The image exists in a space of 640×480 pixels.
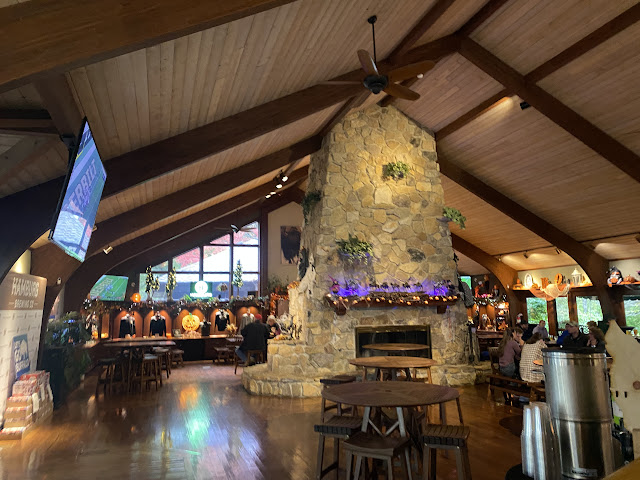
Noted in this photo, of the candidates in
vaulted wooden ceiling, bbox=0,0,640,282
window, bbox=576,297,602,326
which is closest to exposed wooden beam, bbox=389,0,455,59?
vaulted wooden ceiling, bbox=0,0,640,282

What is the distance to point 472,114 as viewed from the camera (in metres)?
8.23

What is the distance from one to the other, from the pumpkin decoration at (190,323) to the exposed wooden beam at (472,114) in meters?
9.04

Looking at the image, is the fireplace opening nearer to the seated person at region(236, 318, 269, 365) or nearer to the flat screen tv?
the seated person at region(236, 318, 269, 365)

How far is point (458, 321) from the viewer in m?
8.22

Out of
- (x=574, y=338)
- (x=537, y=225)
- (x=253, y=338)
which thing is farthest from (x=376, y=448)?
(x=537, y=225)

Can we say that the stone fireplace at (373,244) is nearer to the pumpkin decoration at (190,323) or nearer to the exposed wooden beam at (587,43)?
the exposed wooden beam at (587,43)

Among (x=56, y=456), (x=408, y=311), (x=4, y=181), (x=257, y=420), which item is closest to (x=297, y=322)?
(x=408, y=311)

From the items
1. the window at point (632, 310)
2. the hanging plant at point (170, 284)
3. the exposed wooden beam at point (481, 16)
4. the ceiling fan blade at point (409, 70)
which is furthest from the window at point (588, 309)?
the hanging plant at point (170, 284)

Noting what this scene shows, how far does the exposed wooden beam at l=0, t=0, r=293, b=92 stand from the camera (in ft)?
5.64

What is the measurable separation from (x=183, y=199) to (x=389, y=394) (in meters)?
5.34

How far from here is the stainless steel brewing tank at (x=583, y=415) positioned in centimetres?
118

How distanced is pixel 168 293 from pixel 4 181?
11.2 m

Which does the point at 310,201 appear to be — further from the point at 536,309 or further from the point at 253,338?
the point at 536,309

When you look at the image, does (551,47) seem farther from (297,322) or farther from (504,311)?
(504,311)
